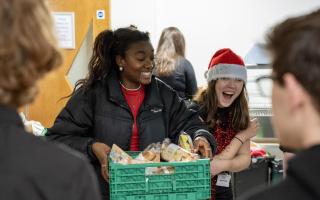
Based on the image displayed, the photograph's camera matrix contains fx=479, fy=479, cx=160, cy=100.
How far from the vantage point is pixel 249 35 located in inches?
204

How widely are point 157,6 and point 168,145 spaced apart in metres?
3.36

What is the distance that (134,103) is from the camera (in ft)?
7.84

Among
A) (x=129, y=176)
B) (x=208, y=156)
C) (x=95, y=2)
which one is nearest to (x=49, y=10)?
(x=129, y=176)

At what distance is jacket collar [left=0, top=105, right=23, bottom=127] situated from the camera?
0.97 metres

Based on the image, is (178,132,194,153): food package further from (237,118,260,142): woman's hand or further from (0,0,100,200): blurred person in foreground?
(0,0,100,200): blurred person in foreground

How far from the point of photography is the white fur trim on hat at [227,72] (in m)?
2.86

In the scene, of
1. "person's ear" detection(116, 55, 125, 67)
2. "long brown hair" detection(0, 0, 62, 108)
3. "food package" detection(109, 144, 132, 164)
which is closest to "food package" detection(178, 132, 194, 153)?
"food package" detection(109, 144, 132, 164)

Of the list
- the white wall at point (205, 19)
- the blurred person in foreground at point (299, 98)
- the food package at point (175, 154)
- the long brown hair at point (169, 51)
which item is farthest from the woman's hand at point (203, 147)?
the white wall at point (205, 19)

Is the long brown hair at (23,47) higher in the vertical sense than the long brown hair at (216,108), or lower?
higher

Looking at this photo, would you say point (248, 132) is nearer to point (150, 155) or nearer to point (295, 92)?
point (150, 155)

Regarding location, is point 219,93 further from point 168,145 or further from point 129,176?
point 129,176

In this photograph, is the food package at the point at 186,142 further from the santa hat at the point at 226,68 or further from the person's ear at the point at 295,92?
the person's ear at the point at 295,92

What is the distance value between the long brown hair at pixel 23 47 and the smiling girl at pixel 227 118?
163cm

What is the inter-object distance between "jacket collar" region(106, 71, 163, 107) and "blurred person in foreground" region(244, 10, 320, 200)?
1357 mm
